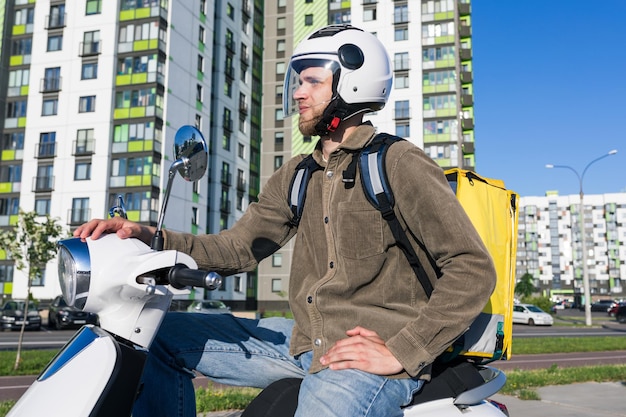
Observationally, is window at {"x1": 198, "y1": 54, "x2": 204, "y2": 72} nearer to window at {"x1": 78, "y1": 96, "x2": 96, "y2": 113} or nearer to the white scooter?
window at {"x1": 78, "y1": 96, "x2": 96, "y2": 113}

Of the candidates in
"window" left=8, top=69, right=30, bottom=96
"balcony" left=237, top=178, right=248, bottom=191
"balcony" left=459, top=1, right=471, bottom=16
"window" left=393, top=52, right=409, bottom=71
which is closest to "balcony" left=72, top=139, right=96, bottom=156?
"window" left=8, top=69, right=30, bottom=96

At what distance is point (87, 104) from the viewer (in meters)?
39.5

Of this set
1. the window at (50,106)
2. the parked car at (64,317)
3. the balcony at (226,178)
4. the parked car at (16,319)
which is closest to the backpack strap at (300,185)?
the parked car at (64,317)

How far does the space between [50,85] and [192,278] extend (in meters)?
44.3

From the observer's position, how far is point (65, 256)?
1.66m

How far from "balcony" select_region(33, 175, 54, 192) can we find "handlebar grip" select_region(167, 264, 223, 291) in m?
41.6

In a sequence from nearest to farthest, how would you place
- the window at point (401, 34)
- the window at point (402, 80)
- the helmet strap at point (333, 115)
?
the helmet strap at point (333, 115) → the window at point (402, 80) → the window at point (401, 34)

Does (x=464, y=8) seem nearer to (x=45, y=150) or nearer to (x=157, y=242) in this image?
(x=45, y=150)

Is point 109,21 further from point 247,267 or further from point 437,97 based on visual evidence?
point 247,267

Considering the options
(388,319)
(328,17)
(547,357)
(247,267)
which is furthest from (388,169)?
(328,17)

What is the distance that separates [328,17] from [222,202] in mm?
21582

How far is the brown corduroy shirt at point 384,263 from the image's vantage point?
1730mm

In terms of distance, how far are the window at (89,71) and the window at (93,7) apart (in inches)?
147

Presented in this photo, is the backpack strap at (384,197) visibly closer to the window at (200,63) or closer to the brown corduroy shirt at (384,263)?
the brown corduroy shirt at (384,263)
